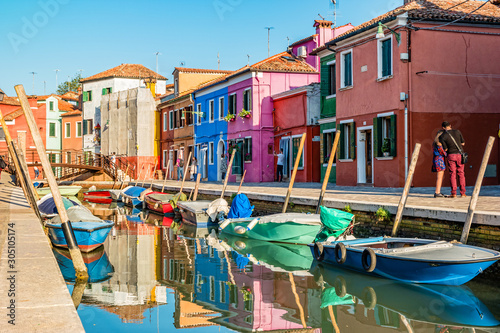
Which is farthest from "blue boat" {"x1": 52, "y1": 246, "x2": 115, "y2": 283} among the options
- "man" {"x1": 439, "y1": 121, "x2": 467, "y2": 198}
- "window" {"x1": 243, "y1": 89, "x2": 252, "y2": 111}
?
"window" {"x1": 243, "y1": 89, "x2": 252, "y2": 111}

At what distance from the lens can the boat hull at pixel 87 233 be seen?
522 inches

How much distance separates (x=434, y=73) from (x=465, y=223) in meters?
11.2

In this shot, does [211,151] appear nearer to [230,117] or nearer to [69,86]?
[230,117]

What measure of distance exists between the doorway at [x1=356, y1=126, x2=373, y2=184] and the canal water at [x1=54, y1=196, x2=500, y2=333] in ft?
29.7

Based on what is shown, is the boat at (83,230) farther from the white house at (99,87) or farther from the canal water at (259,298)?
the white house at (99,87)

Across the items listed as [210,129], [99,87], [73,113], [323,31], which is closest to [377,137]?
[323,31]

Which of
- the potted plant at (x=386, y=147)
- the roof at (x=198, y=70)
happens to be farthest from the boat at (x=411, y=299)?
the roof at (x=198, y=70)

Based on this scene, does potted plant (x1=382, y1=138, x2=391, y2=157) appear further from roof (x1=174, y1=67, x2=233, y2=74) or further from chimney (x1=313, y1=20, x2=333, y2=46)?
roof (x1=174, y1=67, x2=233, y2=74)

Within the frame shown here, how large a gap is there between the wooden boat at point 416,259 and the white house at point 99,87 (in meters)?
43.2

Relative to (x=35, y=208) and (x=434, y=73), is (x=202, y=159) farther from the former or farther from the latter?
(x=35, y=208)

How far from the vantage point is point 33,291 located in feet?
19.1

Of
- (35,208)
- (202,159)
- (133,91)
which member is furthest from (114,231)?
(133,91)

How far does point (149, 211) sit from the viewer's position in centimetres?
2700

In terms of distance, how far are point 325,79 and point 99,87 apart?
110ft
